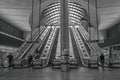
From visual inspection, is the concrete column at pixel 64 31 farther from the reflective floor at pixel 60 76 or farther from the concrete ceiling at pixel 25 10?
the concrete ceiling at pixel 25 10

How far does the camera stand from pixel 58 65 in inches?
634

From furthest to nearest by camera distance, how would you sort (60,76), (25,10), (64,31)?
1. (25,10)
2. (64,31)
3. (60,76)

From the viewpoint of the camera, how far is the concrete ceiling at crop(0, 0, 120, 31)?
2757 cm

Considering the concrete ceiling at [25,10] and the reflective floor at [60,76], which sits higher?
the concrete ceiling at [25,10]

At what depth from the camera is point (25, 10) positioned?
30.7 meters

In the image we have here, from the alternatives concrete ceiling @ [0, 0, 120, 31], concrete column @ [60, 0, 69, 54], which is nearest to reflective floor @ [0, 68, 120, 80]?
concrete column @ [60, 0, 69, 54]

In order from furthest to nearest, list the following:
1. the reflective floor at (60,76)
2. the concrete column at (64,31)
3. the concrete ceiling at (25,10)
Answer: the concrete ceiling at (25,10)
the concrete column at (64,31)
the reflective floor at (60,76)

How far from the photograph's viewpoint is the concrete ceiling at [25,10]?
27566 mm

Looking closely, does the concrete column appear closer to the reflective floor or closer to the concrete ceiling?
the reflective floor

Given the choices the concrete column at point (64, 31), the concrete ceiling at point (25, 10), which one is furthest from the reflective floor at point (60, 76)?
the concrete ceiling at point (25, 10)

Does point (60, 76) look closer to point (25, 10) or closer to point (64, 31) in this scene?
point (64, 31)

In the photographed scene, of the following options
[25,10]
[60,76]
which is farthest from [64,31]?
[25,10]

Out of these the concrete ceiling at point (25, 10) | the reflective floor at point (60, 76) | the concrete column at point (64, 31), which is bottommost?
the reflective floor at point (60, 76)

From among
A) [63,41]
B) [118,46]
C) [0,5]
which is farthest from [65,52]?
[118,46]
